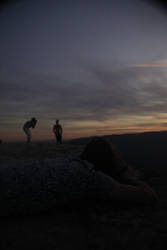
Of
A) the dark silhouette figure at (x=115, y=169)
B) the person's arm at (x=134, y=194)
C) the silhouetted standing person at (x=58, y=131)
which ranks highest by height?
the silhouetted standing person at (x=58, y=131)

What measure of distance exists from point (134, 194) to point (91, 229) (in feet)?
3.79

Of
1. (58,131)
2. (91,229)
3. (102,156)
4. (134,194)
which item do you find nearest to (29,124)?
(58,131)

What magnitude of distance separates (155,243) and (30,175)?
6.98 ft

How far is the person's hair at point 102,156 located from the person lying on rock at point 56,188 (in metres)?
0.94

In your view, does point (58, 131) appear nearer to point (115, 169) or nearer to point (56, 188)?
point (115, 169)

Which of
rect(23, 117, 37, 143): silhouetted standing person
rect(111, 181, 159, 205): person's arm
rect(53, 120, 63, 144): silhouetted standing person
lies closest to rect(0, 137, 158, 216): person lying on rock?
rect(111, 181, 159, 205): person's arm

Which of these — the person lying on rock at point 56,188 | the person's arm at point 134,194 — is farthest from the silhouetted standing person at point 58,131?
the person's arm at point 134,194

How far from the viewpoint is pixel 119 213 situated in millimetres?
3195

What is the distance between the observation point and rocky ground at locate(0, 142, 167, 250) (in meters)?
2.32

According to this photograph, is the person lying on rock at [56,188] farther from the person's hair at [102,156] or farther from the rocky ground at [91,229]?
the person's hair at [102,156]

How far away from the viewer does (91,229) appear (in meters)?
2.69

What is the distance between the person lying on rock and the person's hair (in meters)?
0.94

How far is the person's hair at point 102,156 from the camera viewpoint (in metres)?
4.61

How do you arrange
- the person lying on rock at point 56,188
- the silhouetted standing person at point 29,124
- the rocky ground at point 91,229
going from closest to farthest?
the rocky ground at point 91,229, the person lying on rock at point 56,188, the silhouetted standing person at point 29,124
